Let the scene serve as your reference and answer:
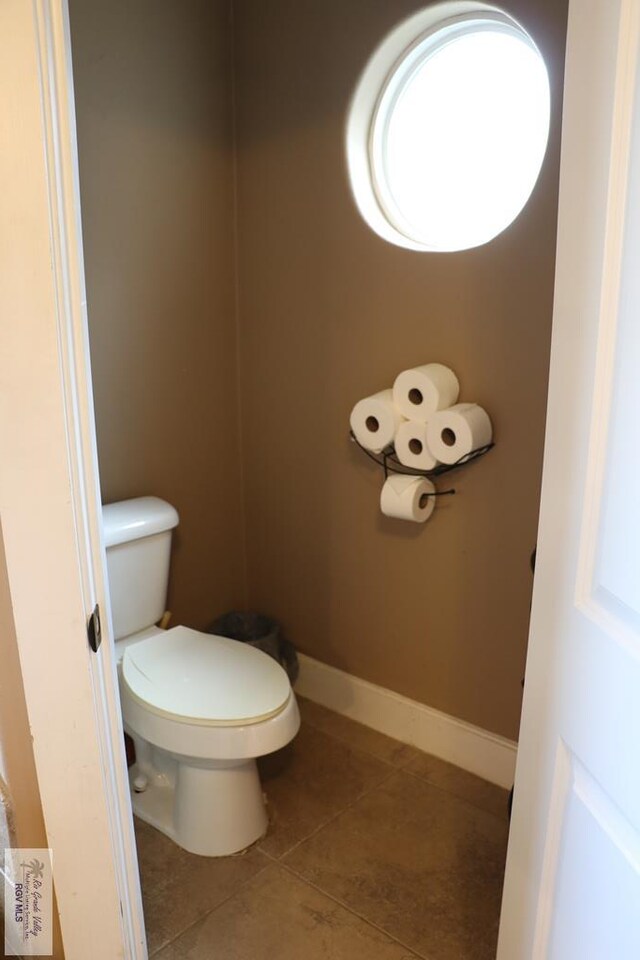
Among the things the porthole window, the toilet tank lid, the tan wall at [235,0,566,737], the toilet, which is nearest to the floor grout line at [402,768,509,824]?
the tan wall at [235,0,566,737]

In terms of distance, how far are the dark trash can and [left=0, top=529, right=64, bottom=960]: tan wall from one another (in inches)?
49.1

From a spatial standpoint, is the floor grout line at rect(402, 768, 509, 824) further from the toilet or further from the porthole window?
the porthole window

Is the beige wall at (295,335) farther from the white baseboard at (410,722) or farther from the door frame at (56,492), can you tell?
the door frame at (56,492)

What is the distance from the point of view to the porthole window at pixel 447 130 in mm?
1923

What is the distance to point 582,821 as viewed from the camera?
3.32 ft

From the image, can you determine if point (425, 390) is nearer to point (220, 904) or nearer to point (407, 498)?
point (407, 498)

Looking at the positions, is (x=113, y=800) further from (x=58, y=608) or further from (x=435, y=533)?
(x=435, y=533)

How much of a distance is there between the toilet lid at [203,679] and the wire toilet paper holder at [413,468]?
0.63m

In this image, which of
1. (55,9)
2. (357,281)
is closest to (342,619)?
(357,281)

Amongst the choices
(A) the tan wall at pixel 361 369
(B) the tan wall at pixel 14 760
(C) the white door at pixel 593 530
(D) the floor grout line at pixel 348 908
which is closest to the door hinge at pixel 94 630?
(B) the tan wall at pixel 14 760

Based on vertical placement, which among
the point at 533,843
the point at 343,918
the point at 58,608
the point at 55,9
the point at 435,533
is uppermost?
the point at 55,9

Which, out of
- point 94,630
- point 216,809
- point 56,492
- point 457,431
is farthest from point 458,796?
point 56,492

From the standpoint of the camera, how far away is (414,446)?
6.52 ft

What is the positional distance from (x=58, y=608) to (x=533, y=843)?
80 cm
